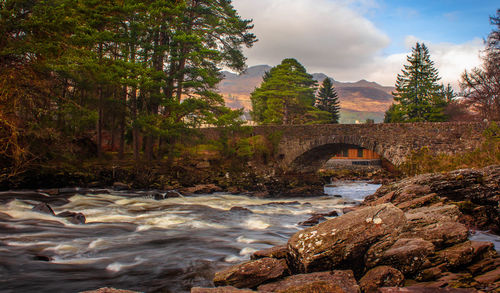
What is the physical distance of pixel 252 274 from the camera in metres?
4.93

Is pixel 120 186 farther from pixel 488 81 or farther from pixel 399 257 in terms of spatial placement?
pixel 488 81

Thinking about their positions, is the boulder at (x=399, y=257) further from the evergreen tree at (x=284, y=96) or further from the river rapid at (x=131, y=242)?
the evergreen tree at (x=284, y=96)

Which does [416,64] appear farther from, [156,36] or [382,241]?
[382,241]

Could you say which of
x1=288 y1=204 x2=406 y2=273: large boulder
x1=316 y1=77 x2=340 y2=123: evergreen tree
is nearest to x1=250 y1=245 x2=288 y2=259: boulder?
x1=288 y1=204 x2=406 y2=273: large boulder

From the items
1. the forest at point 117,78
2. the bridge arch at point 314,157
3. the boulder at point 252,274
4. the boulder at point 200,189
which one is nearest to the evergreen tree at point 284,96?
the bridge arch at point 314,157

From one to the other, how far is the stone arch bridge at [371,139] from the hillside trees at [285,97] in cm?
801

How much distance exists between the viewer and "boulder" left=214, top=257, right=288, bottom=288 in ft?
16.0

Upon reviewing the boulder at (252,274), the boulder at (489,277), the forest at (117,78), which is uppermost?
the forest at (117,78)

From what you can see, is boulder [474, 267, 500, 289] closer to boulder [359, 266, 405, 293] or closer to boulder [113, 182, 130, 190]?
boulder [359, 266, 405, 293]

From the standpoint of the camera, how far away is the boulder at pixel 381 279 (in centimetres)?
450

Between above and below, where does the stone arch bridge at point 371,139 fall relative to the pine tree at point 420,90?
below

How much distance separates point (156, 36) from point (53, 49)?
7043mm

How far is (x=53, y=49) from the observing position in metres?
13.8

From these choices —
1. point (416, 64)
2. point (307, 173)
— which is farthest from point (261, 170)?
point (416, 64)
